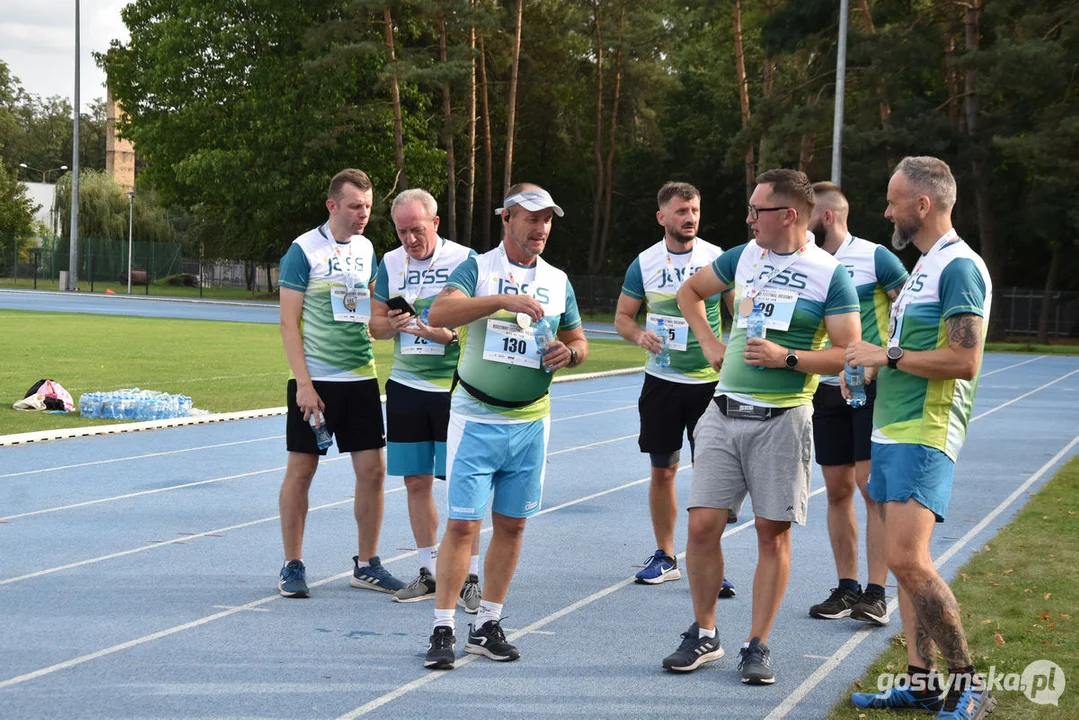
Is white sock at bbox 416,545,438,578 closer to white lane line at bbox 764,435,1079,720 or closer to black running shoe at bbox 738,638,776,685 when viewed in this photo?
black running shoe at bbox 738,638,776,685

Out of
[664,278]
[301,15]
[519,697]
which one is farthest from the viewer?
[301,15]

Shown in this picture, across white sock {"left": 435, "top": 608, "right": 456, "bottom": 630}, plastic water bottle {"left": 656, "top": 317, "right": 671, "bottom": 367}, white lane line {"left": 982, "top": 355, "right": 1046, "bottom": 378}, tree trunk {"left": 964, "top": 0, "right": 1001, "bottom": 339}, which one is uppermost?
tree trunk {"left": 964, "top": 0, "right": 1001, "bottom": 339}

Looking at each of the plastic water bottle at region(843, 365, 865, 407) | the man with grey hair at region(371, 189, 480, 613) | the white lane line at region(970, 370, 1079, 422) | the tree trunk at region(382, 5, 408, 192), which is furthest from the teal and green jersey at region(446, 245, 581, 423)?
the tree trunk at region(382, 5, 408, 192)

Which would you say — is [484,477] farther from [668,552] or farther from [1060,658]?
[1060,658]

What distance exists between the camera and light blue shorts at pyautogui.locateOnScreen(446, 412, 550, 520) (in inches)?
213

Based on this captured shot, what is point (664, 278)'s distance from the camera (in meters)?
7.22

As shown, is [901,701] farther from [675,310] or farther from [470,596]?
[675,310]

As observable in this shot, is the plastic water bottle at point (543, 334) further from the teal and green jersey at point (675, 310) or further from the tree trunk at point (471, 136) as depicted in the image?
the tree trunk at point (471, 136)

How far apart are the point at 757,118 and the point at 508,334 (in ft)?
118

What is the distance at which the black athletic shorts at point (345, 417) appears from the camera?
21.9ft

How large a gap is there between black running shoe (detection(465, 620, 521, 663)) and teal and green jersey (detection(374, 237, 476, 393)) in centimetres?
156

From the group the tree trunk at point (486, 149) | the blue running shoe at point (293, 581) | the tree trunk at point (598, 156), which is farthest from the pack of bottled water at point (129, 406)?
the tree trunk at point (598, 156)

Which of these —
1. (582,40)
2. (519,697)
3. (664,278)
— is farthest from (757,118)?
(519,697)

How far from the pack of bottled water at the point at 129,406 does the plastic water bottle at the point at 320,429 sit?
25.6 feet
